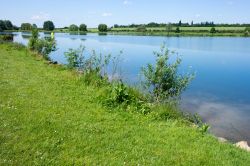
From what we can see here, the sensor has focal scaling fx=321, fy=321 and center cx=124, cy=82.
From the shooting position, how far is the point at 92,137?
862 cm

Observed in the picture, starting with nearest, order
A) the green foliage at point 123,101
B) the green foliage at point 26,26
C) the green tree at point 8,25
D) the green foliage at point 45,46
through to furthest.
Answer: the green foliage at point 123,101
the green foliage at point 45,46
the green foliage at point 26,26
the green tree at point 8,25

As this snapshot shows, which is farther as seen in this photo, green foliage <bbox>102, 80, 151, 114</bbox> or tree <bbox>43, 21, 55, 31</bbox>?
tree <bbox>43, 21, 55, 31</bbox>

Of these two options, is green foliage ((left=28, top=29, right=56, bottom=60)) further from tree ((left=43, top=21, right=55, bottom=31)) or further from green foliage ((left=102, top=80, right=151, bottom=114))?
tree ((left=43, top=21, right=55, bottom=31))

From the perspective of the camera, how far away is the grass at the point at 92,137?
748cm

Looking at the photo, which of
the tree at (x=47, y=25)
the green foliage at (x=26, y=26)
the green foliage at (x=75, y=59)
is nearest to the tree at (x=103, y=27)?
the tree at (x=47, y=25)

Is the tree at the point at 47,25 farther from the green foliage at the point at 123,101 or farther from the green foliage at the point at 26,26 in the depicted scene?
the green foliage at the point at 123,101

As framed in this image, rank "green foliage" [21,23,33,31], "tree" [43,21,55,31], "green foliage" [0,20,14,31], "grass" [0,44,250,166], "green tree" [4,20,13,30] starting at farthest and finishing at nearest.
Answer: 1. "tree" [43,21,55,31]
2. "green tree" [4,20,13,30]
3. "green foliage" [0,20,14,31]
4. "green foliage" [21,23,33,31]
5. "grass" [0,44,250,166]

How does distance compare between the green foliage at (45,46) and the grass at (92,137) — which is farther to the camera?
the green foliage at (45,46)

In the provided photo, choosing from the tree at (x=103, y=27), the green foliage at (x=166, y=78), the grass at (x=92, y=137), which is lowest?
the grass at (x=92, y=137)

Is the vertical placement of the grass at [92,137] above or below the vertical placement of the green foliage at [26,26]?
below

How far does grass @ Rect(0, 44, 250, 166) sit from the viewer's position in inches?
294

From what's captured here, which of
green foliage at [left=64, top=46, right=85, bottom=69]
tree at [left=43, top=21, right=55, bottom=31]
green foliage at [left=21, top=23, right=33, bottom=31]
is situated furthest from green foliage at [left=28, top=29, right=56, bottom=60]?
tree at [left=43, top=21, right=55, bottom=31]

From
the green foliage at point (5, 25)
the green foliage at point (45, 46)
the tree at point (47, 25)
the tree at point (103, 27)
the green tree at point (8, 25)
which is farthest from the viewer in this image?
the tree at point (103, 27)

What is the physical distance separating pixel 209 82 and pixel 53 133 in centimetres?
2181
